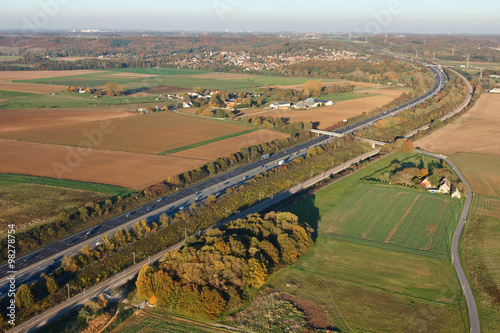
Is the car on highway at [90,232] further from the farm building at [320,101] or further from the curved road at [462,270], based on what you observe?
the farm building at [320,101]

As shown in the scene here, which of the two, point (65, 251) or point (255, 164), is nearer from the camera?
point (65, 251)

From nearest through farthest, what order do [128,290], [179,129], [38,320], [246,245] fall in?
[38,320], [128,290], [246,245], [179,129]

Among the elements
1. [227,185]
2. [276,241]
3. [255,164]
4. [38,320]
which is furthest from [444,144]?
[38,320]

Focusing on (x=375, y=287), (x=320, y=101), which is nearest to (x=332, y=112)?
(x=320, y=101)

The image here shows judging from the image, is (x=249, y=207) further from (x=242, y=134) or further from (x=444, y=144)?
(x=444, y=144)

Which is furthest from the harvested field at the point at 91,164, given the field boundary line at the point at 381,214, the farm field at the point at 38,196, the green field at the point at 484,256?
the green field at the point at 484,256

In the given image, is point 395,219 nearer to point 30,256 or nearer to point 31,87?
point 30,256

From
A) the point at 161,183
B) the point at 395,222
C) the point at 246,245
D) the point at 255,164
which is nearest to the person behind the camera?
the point at 246,245
